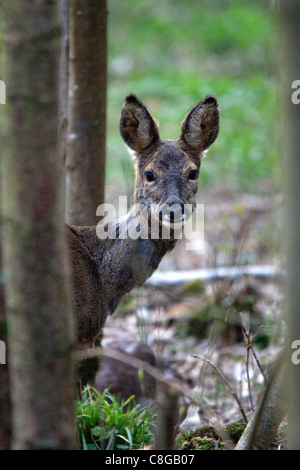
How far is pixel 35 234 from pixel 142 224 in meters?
2.11

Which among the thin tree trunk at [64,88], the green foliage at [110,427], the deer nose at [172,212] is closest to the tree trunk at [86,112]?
the thin tree trunk at [64,88]

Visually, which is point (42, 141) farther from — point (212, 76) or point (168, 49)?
point (168, 49)

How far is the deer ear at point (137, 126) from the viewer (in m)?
4.54

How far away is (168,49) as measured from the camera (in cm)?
1496

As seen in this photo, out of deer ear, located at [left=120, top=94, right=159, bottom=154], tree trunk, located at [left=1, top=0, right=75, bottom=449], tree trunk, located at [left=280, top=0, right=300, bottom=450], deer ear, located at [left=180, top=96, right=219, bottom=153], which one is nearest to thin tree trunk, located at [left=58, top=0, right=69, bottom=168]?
deer ear, located at [left=120, top=94, right=159, bottom=154]

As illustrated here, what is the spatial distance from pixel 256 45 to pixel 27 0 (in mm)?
12759

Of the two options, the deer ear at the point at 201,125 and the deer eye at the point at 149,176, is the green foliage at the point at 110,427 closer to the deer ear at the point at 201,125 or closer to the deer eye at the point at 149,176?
the deer eye at the point at 149,176

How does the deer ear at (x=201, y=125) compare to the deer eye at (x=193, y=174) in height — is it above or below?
above

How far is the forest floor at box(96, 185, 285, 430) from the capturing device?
4.62 m

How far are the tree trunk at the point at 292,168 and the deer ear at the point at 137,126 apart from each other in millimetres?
2077

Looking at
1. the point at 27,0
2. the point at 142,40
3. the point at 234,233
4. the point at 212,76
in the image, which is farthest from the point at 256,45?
the point at 27,0

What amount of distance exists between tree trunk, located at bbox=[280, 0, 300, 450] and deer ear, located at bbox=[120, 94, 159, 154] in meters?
2.08

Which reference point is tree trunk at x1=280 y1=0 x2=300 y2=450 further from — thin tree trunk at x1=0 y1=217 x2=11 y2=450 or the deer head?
the deer head

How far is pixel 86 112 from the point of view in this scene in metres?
5.08
